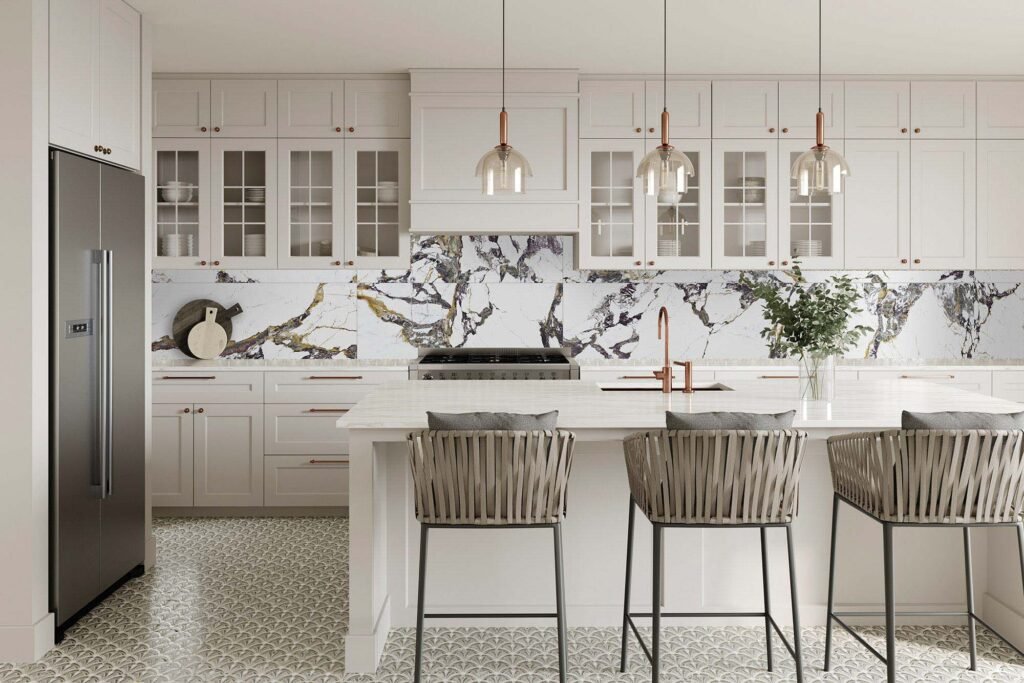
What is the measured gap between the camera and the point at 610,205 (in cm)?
494

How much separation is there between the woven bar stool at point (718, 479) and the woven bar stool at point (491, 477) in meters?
0.28

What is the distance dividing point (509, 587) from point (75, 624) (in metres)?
1.67

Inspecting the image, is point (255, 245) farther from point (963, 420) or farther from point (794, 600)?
point (963, 420)

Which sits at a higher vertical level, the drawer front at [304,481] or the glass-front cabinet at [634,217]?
the glass-front cabinet at [634,217]

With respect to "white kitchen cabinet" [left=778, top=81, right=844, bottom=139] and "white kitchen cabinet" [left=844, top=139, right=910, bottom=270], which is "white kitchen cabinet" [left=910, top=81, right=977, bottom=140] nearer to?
"white kitchen cabinet" [left=844, top=139, right=910, bottom=270]

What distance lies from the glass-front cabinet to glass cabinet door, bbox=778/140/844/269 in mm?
450

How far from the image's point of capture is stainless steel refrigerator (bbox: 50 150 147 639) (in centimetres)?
299

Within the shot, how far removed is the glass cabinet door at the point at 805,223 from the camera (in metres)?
4.91

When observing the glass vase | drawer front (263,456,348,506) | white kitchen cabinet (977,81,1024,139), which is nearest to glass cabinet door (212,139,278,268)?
drawer front (263,456,348,506)

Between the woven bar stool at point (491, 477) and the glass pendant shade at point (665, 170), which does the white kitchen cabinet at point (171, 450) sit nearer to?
the woven bar stool at point (491, 477)

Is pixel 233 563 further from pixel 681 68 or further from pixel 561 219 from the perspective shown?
pixel 681 68

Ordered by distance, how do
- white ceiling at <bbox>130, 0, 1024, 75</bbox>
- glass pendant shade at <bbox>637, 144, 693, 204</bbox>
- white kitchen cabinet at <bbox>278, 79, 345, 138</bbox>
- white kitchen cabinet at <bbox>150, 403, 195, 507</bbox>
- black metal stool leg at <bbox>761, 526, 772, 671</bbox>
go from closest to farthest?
black metal stool leg at <bbox>761, 526, 772, 671</bbox>
glass pendant shade at <bbox>637, 144, 693, 204</bbox>
white ceiling at <bbox>130, 0, 1024, 75</bbox>
white kitchen cabinet at <bbox>150, 403, 195, 507</bbox>
white kitchen cabinet at <bbox>278, 79, 345, 138</bbox>

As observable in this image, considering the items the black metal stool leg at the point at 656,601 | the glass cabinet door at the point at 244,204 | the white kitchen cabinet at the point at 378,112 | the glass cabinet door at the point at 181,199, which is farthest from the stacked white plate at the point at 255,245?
the black metal stool leg at the point at 656,601

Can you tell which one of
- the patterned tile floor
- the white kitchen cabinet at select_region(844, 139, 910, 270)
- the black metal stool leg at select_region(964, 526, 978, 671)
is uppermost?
the white kitchen cabinet at select_region(844, 139, 910, 270)
